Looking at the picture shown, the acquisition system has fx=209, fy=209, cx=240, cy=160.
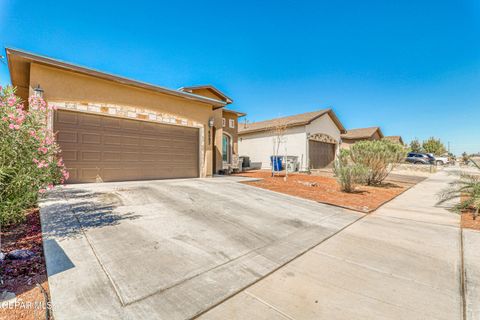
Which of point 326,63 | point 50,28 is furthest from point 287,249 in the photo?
point 326,63

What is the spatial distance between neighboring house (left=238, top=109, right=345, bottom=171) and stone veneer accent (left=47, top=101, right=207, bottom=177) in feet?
28.5

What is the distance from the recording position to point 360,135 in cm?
2772

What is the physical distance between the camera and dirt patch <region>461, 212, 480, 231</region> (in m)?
4.95

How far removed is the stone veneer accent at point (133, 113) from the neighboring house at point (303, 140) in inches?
342

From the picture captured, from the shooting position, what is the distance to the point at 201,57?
15.2 meters

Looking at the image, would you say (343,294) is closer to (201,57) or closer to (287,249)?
(287,249)

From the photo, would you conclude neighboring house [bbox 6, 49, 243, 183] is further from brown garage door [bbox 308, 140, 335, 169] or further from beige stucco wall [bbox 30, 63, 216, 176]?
brown garage door [bbox 308, 140, 335, 169]

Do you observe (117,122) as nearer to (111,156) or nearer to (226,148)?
(111,156)

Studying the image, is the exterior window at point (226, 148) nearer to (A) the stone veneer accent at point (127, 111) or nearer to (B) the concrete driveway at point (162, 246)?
(A) the stone veneer accent at point (127, 111)

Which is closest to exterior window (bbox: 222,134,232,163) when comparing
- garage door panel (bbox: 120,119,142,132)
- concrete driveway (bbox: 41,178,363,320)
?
garage door panel (bbox: 120,119,142,132)

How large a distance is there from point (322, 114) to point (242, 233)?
18116 millimetres

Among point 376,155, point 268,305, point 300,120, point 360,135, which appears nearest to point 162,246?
point 268,305

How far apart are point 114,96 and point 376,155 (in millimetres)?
12676

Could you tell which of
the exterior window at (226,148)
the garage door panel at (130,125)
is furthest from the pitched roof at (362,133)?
the garage door panel at (130,125)
